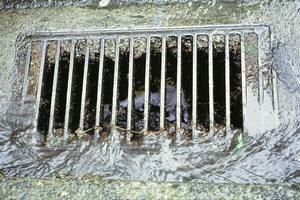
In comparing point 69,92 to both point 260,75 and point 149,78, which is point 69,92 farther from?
point 260,75

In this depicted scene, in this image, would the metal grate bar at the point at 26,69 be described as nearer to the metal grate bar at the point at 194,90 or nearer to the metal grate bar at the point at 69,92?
the metal grate bar at the point at 69,92

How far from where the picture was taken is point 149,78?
1.91 metres

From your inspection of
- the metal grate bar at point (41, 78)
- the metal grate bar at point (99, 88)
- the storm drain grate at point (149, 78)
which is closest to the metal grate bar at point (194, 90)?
the storm drain grate at point (149, 78)

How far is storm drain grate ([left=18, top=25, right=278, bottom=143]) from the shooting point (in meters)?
1.83

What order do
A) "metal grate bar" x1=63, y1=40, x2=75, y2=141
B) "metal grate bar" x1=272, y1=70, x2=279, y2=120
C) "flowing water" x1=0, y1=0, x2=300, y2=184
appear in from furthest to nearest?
"metal grate bar" x1=63, y1=40, x2=75, y2=141 < "metal grate bar" x1=272, y1=70, x2=279, y2=120 < "flowing water" x1=0, y1=0, x2=300, y2=184

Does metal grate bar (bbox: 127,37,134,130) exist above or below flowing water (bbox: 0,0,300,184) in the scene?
above

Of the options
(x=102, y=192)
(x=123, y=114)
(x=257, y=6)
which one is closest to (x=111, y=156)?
(x=102, y=192)

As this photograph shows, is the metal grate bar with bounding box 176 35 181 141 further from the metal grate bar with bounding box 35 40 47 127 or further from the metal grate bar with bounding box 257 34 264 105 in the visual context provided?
the metal grate bar with bounding box 35 40 47 127

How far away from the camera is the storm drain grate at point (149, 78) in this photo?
1834mm

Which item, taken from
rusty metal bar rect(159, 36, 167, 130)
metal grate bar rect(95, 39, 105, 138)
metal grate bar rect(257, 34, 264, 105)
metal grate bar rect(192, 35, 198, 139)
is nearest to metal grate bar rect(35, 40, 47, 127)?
metal grate bar rect(95, 39, 105, 138)

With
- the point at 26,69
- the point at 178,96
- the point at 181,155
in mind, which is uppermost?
the point at 26,69

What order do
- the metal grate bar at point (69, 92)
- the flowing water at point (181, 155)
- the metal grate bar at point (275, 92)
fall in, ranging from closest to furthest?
1. the flowing water at point (181, 155)
2. the metal grate bar at point (275, 92)
3. the metal grate bar at point (69, 92)

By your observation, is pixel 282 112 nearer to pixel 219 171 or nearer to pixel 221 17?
pixel 219 171

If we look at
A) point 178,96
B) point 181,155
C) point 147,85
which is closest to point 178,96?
point 178,96
